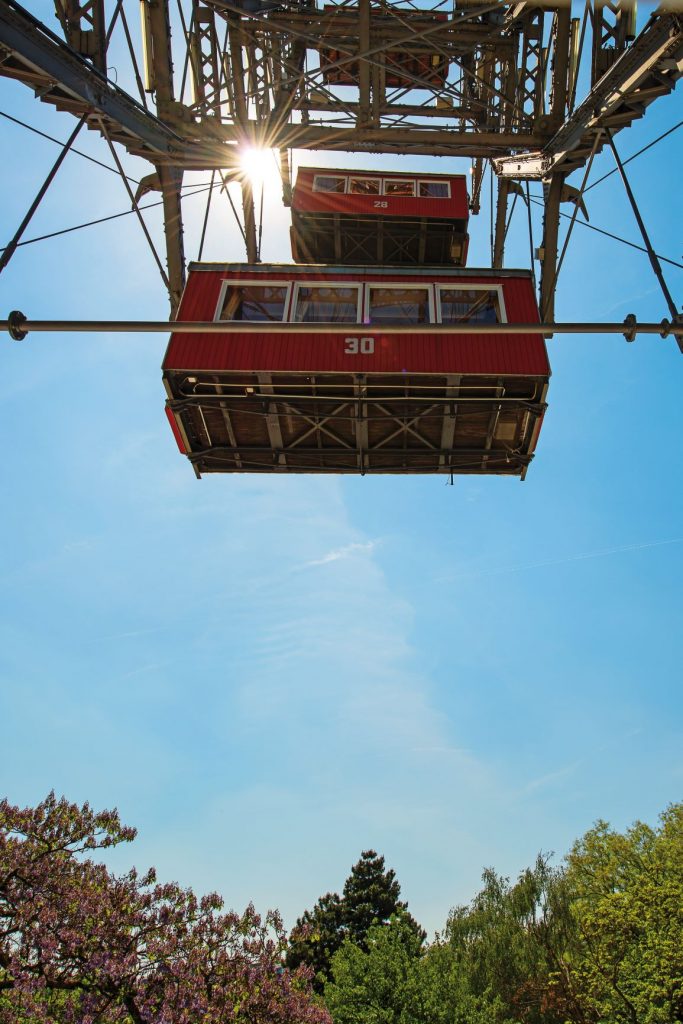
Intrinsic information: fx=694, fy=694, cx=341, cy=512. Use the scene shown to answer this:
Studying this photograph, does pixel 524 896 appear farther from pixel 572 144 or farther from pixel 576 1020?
pixel 572 144

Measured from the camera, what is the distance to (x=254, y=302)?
13.7 meters

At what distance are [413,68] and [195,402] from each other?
16.5 m

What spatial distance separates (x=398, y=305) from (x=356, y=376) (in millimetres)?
2051

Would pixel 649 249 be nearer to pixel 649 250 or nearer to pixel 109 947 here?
pixel 649 250

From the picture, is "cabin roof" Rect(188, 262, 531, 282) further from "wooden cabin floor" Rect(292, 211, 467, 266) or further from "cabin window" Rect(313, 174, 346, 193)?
"cabin window" Rect(313, 174, 346, 193)

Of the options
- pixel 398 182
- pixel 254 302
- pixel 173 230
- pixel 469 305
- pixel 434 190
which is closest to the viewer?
pixel 173 230

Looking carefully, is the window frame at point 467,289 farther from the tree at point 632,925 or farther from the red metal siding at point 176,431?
the tree at point 632,925

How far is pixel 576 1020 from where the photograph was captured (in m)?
29.0

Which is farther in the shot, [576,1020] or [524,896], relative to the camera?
[524,896]

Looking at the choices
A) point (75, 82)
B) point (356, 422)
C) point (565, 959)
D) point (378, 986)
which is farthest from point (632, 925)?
point (75, 82)

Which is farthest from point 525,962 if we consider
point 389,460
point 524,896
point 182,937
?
point 389,460

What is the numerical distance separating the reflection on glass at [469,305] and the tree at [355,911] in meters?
47.9

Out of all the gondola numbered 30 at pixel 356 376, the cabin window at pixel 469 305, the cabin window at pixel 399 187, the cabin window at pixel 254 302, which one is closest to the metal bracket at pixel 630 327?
the gondola numbered 30 at pixel 356 376

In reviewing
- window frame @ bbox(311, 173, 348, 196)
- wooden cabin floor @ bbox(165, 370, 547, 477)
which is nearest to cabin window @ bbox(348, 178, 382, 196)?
window frame @ bbox(311, 173, 348, 196)
